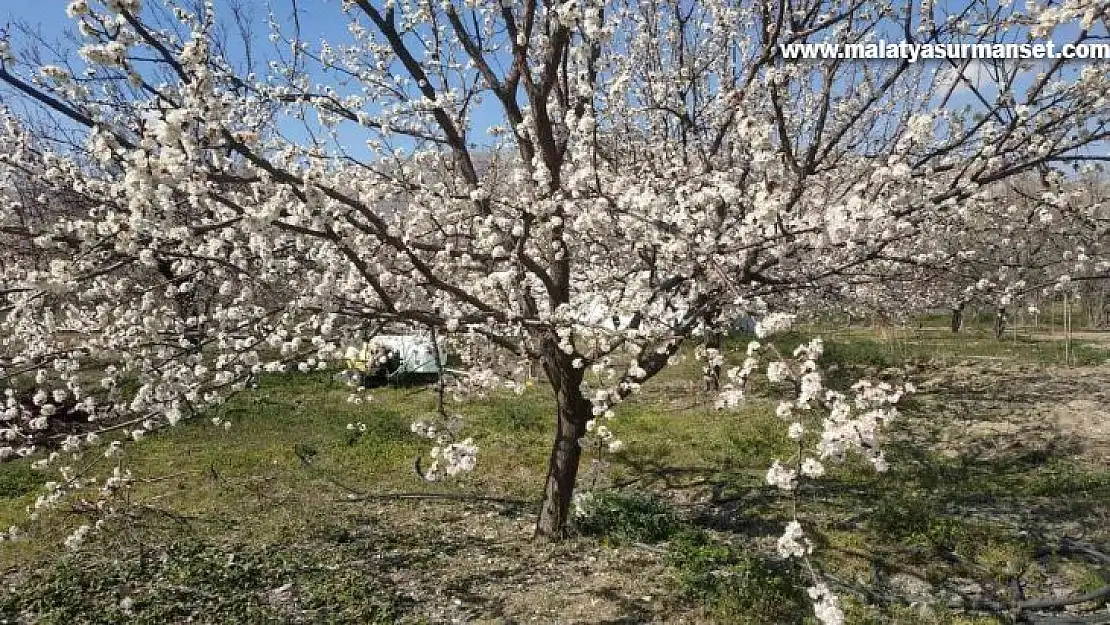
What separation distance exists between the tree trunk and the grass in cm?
27

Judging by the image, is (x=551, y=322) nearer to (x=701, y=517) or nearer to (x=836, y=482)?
(x=701, y=517)

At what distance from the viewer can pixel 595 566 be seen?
20.0ft

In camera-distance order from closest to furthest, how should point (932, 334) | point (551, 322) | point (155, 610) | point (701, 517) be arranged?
point (551, 322) → point (155, 610) → point (701, 517) → point (932, 334)

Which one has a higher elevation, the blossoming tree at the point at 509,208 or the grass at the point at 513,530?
the blossoming tree at the point at 509,208

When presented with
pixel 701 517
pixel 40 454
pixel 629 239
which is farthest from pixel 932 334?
pixel 40 454

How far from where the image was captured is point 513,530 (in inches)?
275

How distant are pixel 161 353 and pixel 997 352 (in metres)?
19.8

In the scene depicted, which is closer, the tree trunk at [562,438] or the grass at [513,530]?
the grass at [513,530]

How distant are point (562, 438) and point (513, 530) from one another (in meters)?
1.23

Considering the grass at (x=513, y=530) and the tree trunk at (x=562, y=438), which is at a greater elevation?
the tree trunk at (x=562, y=438)

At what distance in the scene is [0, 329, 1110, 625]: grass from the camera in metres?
5.58

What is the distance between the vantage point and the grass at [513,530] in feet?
18.3

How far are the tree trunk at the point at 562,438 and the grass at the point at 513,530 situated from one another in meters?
0.27

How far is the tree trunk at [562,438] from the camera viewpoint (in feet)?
19.9
